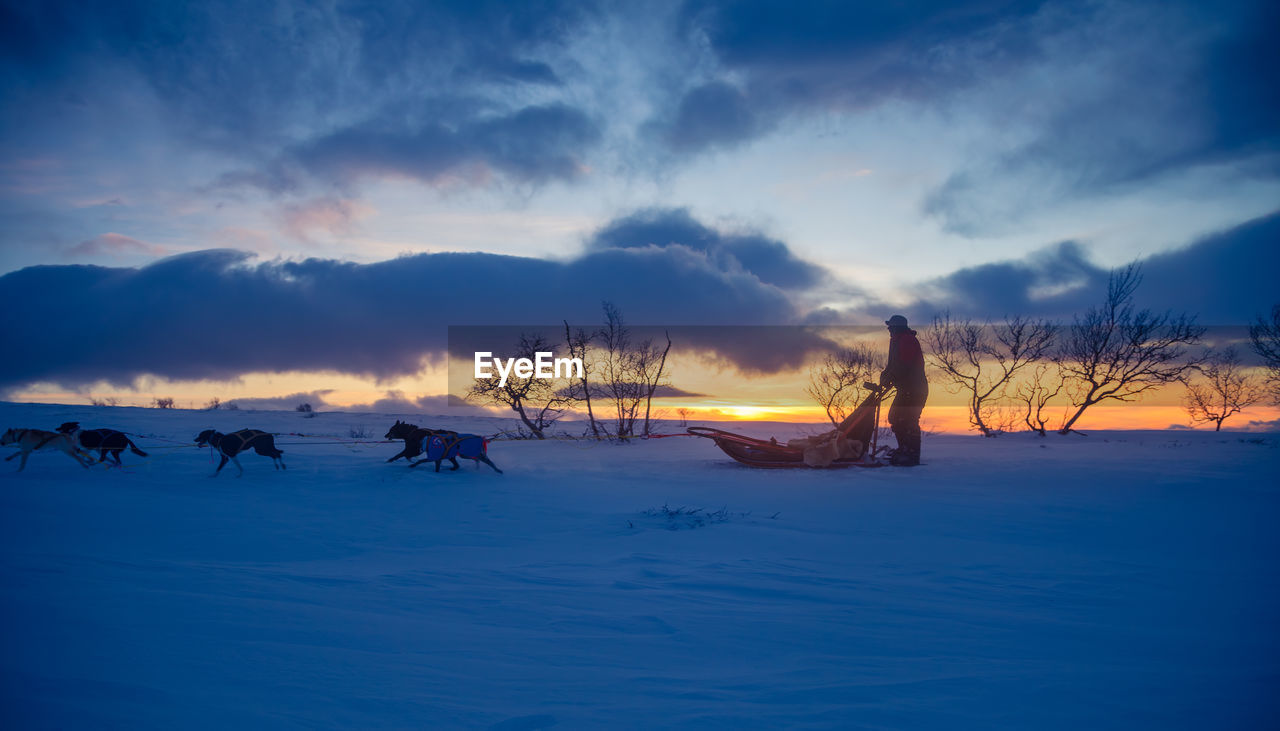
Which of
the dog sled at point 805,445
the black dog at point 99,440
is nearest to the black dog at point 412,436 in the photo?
the black dog at point 99,440

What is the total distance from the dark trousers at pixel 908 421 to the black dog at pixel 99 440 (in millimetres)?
13443

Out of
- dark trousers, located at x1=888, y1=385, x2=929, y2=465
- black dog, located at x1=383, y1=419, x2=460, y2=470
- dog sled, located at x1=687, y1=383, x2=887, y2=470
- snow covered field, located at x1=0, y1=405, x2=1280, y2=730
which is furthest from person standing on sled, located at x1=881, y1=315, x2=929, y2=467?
black dog, located at x1=383, y1=419, x2=460, y2=470

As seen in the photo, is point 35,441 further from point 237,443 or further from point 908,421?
point 908,421

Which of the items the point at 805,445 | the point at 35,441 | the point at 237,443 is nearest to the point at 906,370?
the point at 805,445

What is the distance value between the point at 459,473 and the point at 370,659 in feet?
29.0

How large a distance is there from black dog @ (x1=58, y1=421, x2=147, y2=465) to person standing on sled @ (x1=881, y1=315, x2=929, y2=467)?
13372 mm

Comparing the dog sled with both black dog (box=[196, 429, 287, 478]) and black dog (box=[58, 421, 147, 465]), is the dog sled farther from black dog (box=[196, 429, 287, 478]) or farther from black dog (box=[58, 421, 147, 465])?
black dog (box=[58, 421, 147, 465])

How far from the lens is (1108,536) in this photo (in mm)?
6703

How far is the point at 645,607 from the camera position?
4340 millimetres

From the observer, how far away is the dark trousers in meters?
12.0

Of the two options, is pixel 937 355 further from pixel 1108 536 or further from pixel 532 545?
pixel 532 545

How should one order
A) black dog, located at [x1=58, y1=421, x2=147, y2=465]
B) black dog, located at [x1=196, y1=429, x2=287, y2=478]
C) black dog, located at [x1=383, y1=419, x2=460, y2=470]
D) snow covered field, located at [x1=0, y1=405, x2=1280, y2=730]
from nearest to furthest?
snow covered field, located at [x1=0, y1=405, x2=1280, y2=730], black dog, located at [x1=196, y1=429, x2=287, y2=478], black dog, located at [x1=58, y1=421, x2=147, y2=465], black dog, located at [x1=383, y1=419, x2=460, y2=470]

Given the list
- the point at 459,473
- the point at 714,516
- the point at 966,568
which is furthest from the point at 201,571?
the point at 459,473

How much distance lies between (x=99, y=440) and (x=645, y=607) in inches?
443
